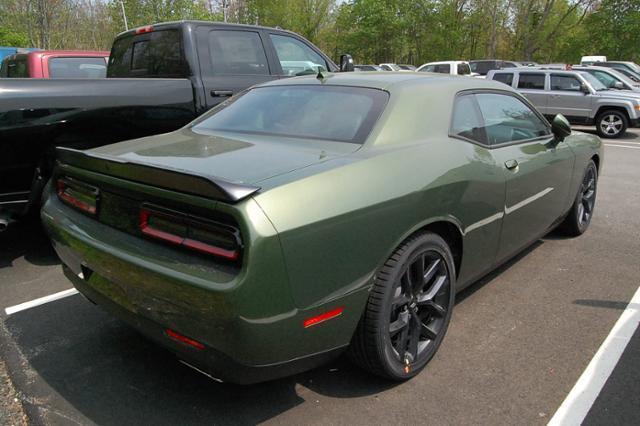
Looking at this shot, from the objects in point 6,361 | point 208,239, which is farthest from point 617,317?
point 6,361

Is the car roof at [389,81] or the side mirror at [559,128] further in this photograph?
the side mirror at [559,128]

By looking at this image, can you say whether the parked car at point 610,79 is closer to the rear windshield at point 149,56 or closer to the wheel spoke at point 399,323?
the rear windshield at point 149,56

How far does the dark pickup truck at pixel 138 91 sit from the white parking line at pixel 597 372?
378 centimetres

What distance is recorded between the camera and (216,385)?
8.66 ft

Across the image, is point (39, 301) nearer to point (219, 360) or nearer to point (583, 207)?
point (219, 360)

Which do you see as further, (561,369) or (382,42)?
(382,42)

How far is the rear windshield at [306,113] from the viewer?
281 centimetres

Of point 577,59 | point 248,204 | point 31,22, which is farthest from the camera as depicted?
point 577,59

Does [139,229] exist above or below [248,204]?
below

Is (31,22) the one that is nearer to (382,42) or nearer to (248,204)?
(382,42)

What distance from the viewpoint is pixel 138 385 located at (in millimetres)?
2627

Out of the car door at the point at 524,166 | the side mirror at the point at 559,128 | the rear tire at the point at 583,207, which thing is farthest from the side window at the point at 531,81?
the side mirror at the point at 559,128

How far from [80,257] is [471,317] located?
2353 mm

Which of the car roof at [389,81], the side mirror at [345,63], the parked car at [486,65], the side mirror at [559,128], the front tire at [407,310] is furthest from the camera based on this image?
the parked car at [486,65]
